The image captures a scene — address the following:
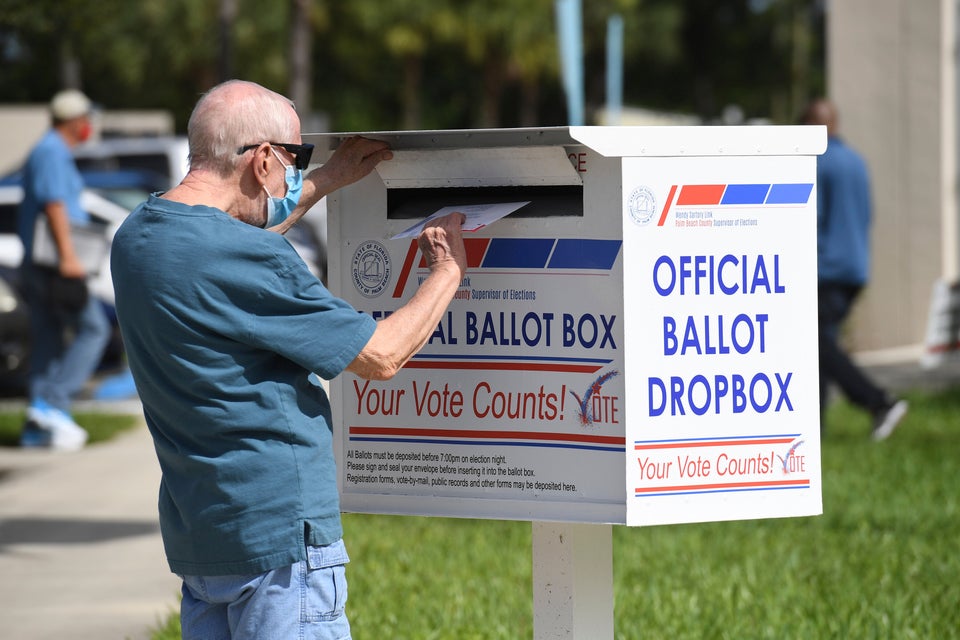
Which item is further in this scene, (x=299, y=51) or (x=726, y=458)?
(x=299, y=51)

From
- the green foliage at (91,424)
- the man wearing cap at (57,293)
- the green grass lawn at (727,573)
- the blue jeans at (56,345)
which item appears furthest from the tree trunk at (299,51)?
the green grass lawn at (727,573)

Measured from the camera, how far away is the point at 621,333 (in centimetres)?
303

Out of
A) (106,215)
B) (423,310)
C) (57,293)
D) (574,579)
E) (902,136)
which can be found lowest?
(574,579)

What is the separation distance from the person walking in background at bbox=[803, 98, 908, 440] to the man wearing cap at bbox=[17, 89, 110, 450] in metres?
4.57

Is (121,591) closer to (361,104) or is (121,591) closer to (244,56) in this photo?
(244,56)

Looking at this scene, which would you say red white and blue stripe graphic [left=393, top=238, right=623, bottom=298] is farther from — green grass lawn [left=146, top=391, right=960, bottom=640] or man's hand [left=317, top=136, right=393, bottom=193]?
green grass lawn [left=146, top=391, right=960, bottom=640]

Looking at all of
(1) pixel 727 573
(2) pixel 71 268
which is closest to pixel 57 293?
(2) pixel 71 268

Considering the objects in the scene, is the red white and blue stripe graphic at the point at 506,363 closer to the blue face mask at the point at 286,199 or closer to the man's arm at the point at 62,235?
the blue face mask at the point at 286,199

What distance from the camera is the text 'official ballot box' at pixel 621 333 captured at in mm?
3045

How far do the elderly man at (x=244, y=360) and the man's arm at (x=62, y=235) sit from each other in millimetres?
6180

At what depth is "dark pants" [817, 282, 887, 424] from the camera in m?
8.83

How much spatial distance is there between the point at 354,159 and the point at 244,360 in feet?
2.37

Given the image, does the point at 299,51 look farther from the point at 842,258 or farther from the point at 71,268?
the point at 842,258

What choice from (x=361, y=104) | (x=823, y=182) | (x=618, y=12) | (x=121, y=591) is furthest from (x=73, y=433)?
(x=361, y=104)
